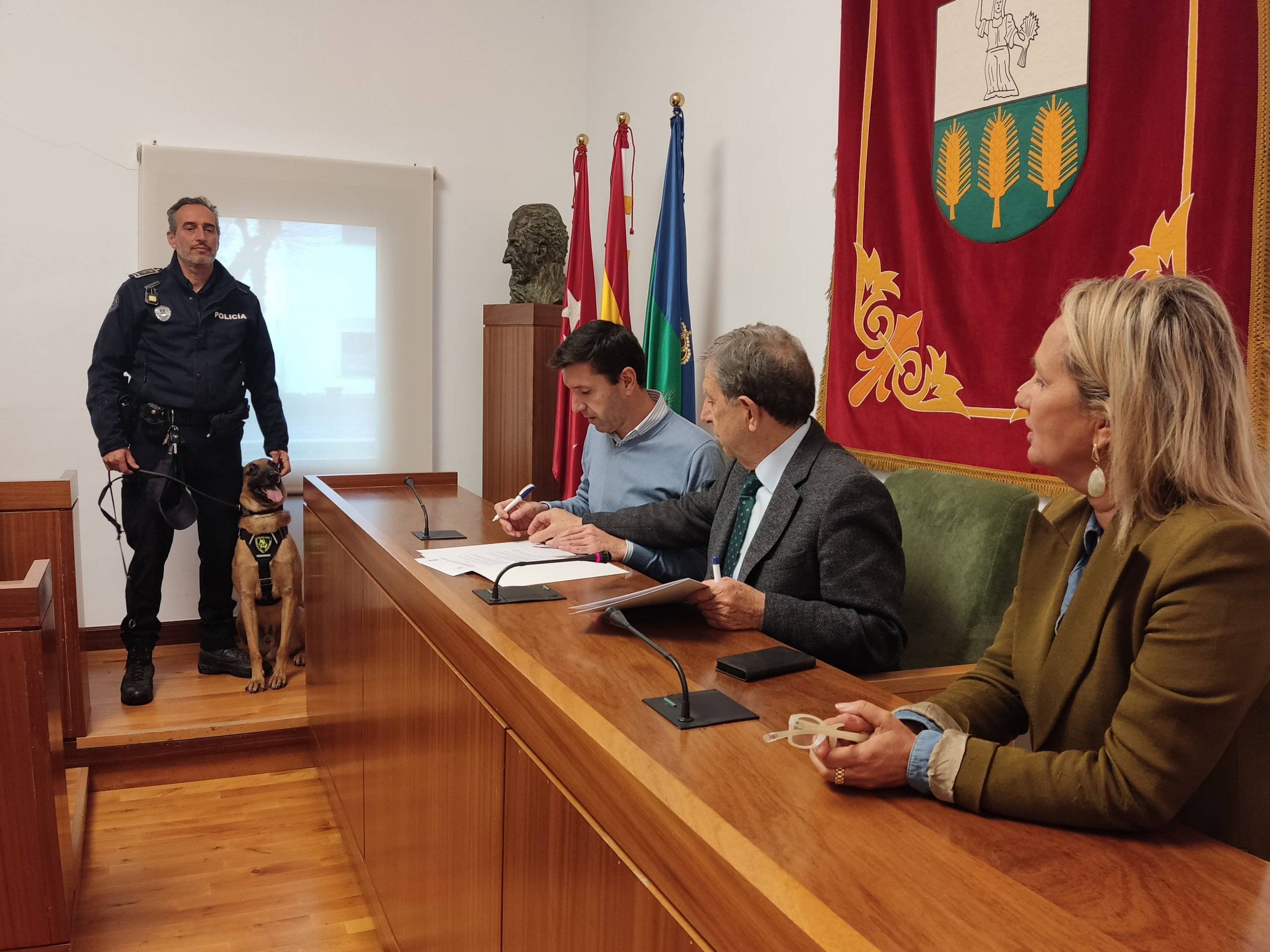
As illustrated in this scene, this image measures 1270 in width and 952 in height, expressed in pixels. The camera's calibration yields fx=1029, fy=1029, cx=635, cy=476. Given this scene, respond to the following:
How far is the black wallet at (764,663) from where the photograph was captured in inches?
55.9

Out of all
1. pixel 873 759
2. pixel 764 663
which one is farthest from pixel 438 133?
pixel 873 759

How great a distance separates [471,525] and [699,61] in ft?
7.73

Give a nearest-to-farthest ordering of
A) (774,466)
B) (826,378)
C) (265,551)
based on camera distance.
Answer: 1. (774,466)
2. (826,378)
3. (265,551)

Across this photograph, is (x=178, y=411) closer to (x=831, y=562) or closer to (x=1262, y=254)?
(x=831, y=562)

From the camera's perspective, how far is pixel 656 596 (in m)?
1.54

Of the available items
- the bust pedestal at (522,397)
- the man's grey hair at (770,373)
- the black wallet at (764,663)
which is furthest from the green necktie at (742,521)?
the bust pedestal at (522,397)

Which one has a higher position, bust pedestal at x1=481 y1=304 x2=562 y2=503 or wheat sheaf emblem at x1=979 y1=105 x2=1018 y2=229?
wheat sheaf emblem at x1=979 y1=105 x2=1018 y2=229

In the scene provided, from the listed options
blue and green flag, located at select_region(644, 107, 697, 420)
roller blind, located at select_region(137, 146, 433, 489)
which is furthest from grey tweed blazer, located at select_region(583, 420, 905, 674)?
roller blind, located at select_region(137, 146, 433, 489)

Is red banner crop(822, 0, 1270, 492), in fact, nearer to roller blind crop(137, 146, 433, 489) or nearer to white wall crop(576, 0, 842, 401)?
white wall crop(576, 0, 842, 401)

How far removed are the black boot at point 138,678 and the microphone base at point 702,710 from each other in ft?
10.4

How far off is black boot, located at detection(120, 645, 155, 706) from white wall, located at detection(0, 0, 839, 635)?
2.53 ft

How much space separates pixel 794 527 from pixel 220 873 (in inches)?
78.2

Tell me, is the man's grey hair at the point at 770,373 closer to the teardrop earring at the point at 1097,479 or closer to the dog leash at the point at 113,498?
the teardrop earring at the point at 1097,479

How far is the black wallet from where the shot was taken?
1.42m
